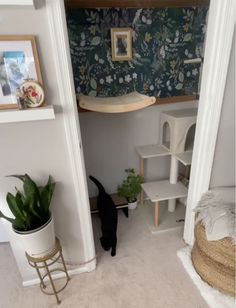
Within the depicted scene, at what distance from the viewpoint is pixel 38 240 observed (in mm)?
1075

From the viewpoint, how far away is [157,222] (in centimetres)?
183

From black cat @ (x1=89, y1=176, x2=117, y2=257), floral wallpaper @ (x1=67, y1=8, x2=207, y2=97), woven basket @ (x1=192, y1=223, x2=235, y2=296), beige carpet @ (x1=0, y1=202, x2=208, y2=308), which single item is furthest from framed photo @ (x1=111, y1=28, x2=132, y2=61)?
beige carpet @ (x1=0, y1=202, x2=208, y2=308)

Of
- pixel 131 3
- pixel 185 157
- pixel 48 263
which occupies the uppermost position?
pixel 131 3

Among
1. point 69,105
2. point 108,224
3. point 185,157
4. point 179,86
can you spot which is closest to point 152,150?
point 185,157

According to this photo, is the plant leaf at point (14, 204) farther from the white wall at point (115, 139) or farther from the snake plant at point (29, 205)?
the white wall at point (115, 139)

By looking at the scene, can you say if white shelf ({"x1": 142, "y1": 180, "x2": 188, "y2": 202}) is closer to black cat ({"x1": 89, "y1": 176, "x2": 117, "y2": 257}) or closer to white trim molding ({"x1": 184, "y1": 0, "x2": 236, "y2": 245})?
white trim molding ({"x1": 184, "y1": 0, "x2": 236, "y2": 245})

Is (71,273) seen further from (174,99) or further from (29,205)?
(174,99)

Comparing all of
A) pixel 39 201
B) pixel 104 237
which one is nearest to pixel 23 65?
pixel 39 201

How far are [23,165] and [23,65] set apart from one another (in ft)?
1.70

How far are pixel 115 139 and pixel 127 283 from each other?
1.19 meters

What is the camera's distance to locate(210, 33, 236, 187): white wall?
3.87 ft

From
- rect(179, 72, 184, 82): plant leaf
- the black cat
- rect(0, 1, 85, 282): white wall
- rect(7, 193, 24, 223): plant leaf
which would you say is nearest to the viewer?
rect(0, 1, 85, 282): white wall

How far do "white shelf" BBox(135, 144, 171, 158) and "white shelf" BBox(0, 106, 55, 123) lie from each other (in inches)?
43.7

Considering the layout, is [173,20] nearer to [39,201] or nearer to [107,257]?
[39,201]
